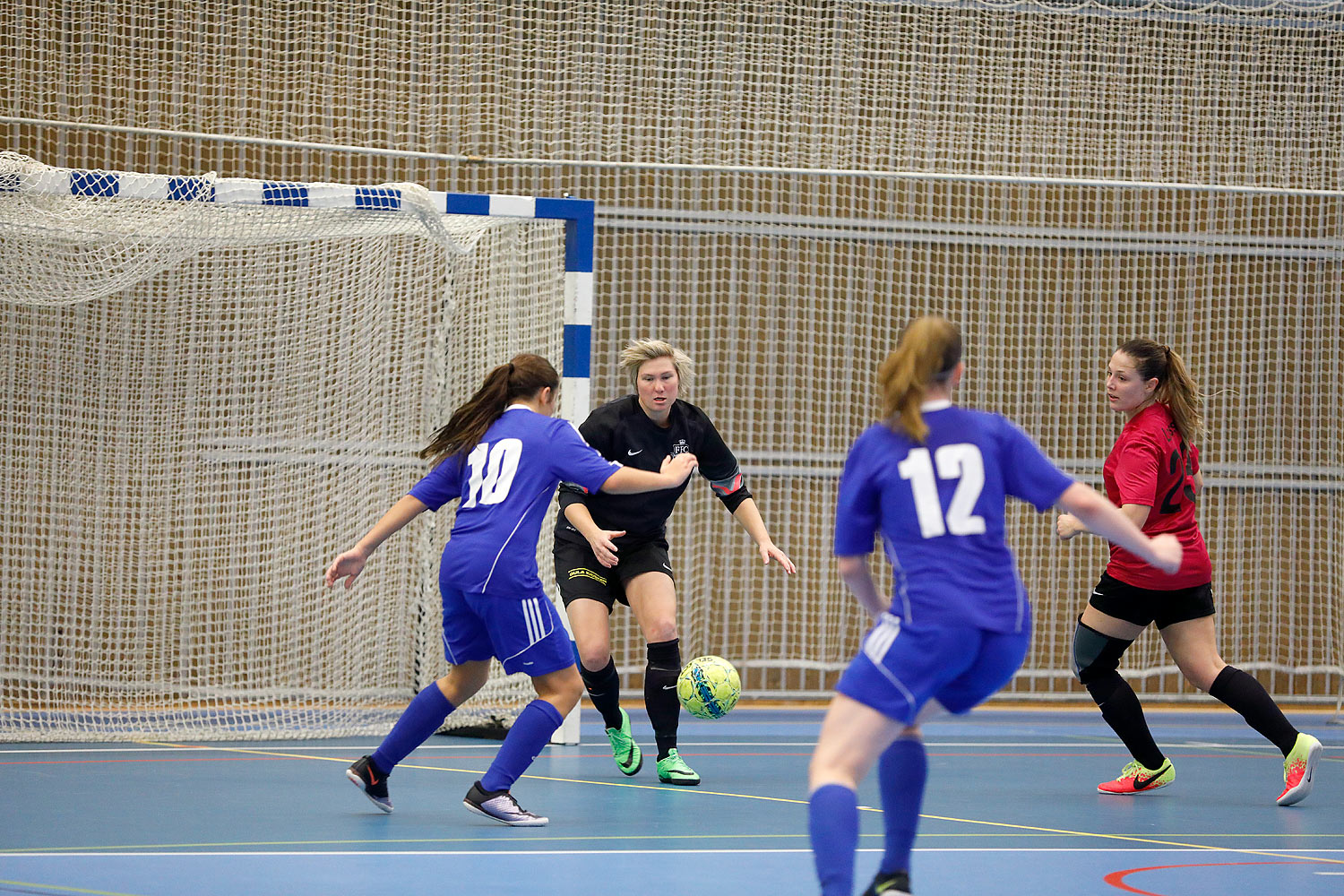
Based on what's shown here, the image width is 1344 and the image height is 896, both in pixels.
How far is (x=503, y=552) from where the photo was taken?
16.1ft

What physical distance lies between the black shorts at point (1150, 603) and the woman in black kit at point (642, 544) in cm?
124

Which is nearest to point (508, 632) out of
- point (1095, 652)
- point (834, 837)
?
point (834, 837)

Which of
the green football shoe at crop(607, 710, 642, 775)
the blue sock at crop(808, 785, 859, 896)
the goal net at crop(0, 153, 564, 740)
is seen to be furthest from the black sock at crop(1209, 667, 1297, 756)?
the goal net at crop(0, 153, 564, 740)

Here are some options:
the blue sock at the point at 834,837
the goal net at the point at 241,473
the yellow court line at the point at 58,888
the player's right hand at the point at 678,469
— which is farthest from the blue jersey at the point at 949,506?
the goal net at the point at 241,473

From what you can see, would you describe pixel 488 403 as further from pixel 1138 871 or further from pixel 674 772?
pixel 1138 871

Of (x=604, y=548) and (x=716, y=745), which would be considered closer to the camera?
(x=604, y=548)

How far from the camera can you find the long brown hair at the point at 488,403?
5.11 m

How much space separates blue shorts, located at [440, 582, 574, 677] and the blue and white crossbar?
2.36 m

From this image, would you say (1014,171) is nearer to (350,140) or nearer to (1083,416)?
(1083,416)

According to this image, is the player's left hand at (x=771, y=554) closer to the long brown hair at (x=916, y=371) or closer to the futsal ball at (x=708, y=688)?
the futsal ball at (x=708, y=688)

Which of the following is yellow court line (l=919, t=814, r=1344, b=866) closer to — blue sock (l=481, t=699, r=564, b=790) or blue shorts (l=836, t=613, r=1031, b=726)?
blue sock (l=481, t=699, r=564, b=790)

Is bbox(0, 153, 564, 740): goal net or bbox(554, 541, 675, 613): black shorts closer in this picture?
bbox(554, 541, 675, 613): black shorts

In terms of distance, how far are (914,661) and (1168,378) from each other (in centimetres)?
311

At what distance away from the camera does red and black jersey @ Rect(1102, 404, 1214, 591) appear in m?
5.72
